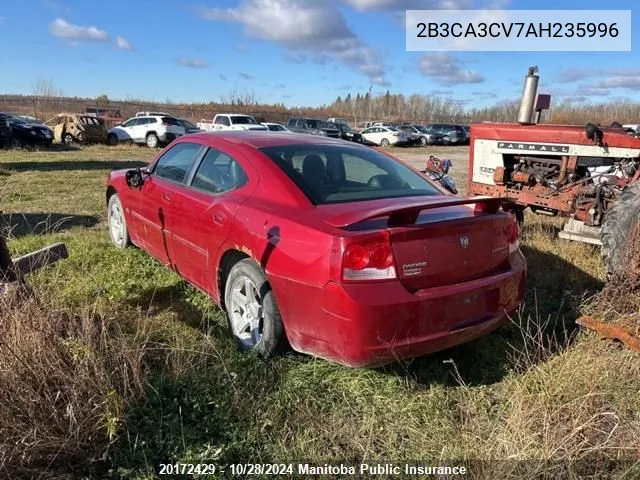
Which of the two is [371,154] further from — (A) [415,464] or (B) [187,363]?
(A) [415,464]

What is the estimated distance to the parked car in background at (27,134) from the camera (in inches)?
821

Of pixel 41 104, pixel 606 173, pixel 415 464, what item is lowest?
pixel 415 464

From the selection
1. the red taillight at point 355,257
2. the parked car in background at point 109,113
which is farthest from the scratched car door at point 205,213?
the parked car in background at point 109,113

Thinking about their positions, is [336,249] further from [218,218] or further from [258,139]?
[258,139]

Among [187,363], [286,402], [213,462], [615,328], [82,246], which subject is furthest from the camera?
[82,246]

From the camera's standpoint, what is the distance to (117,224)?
19.2 feet

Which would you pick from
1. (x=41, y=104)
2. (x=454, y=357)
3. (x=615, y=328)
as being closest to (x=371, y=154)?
(x=454, y=357)

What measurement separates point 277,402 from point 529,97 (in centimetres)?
544

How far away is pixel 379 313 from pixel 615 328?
1.80 metres

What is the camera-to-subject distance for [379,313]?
2666 millimetres

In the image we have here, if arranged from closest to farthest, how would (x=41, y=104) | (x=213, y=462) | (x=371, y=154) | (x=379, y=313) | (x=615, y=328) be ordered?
(x=213, y=462) → (x=379, y=313) → (x=615, y=328) → (x=371, y=154) → (x=41, y=104)

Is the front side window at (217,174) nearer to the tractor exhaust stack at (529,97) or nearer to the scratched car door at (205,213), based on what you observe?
the scratched car door at (205,213)

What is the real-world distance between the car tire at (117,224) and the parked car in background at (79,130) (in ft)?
69.6

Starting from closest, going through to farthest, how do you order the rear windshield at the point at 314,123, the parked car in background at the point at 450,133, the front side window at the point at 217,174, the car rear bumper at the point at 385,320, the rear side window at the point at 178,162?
the car rear bumper at the point at 385,320
the front side window at the point at 217,174
the rear side window at the point at 178,162
the rear windshield at the point at 314,123
the parked car in background at the point at 450,133
